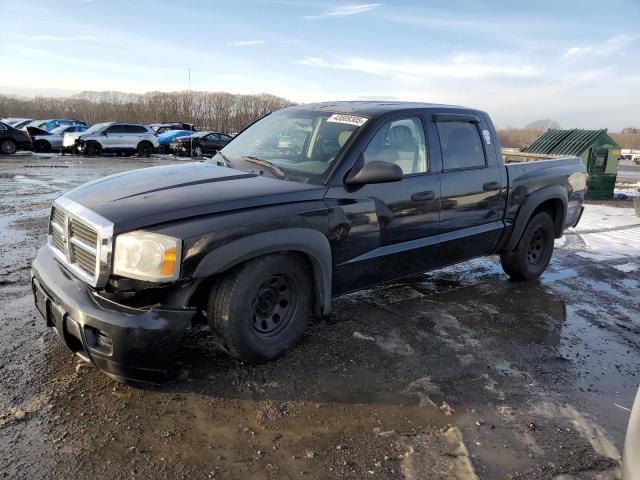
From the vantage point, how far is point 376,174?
358 centimetres

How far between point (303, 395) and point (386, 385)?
571 millimetres

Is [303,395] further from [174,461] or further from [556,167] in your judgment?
[556,167]

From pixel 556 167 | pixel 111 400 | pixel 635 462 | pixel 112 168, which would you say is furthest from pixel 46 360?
pixel 112 168

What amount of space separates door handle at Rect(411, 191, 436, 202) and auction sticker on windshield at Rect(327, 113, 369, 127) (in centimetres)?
73

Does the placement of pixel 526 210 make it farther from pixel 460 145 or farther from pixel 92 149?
pixel 92 149

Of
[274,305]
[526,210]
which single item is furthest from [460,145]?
[274,305]

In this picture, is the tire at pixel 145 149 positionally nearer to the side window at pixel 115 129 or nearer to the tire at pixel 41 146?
the side window at pixel 115 129

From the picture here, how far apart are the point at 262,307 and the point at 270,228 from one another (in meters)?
0.58

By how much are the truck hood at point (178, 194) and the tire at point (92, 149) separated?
21.6 m

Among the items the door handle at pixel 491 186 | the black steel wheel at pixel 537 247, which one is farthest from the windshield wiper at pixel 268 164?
the black steel wheel at pixel 537 247

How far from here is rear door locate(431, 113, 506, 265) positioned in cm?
446

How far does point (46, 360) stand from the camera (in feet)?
11.1

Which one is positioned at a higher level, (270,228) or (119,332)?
(270,228)

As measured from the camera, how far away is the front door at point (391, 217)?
12.1 ft
